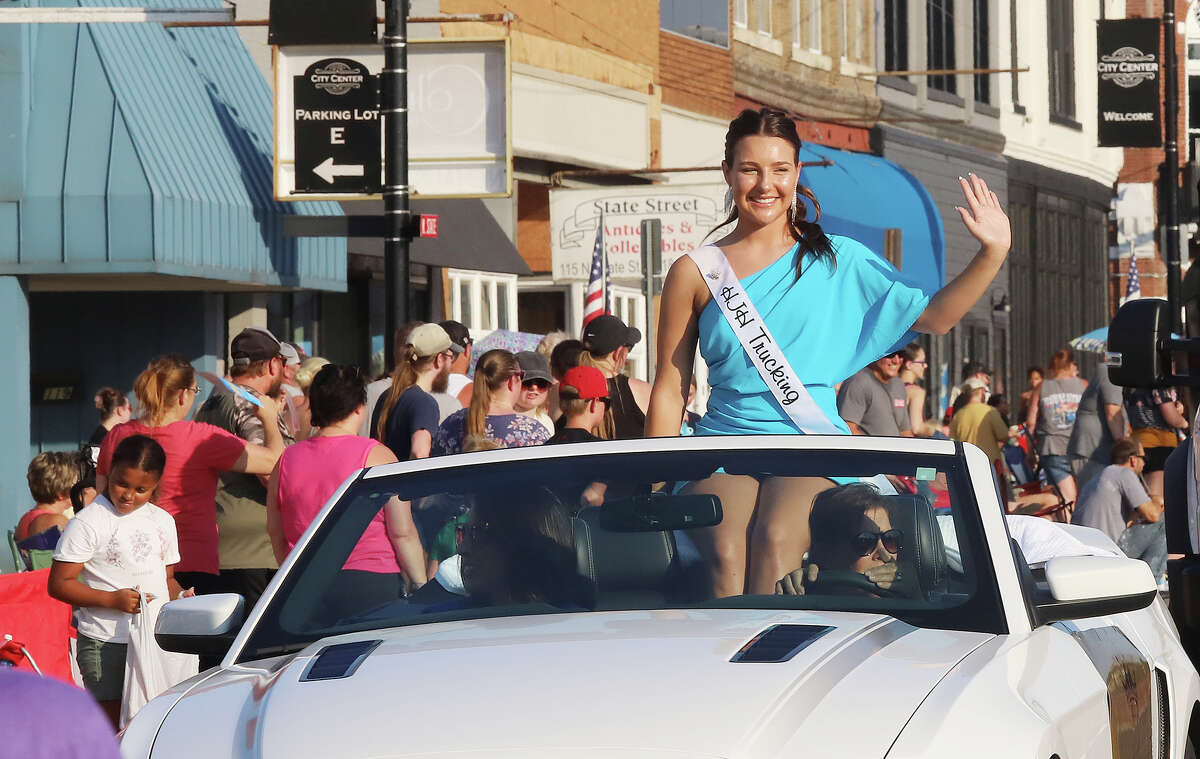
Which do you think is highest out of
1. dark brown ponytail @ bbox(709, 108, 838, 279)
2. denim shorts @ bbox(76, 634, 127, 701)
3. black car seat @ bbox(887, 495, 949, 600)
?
dark brown ponytail @ bbox(709, 108, 838, 279)

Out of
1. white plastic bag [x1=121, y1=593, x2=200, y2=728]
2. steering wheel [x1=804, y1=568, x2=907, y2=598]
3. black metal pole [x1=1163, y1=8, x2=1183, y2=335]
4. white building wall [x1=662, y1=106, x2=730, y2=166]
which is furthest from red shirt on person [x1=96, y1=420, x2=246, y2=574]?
black metal pole [x1=1163, y1=8, x2=1183, y2=335]

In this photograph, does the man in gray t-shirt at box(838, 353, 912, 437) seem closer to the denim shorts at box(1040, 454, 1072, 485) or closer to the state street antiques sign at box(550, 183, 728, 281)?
the denim shorts at box(1040, 454, 1072, 485)

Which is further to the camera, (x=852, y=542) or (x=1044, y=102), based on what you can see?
(x=1044, y=102)

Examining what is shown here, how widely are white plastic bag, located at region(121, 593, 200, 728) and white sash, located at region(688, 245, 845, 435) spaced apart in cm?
296

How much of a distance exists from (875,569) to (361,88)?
37.7 feet

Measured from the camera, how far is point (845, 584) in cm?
451

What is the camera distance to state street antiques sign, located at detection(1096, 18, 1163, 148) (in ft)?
96.0

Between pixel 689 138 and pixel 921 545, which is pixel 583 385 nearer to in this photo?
pixel 921 545

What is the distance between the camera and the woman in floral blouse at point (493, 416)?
30.3 ft

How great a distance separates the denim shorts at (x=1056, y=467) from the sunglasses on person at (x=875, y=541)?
48.2 ft

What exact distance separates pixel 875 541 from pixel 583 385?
482cm

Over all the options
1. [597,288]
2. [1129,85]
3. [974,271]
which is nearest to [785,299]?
[974,271]

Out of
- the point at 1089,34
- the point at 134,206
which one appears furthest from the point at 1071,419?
the point at 1089,34

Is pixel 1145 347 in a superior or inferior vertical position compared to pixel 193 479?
superior
